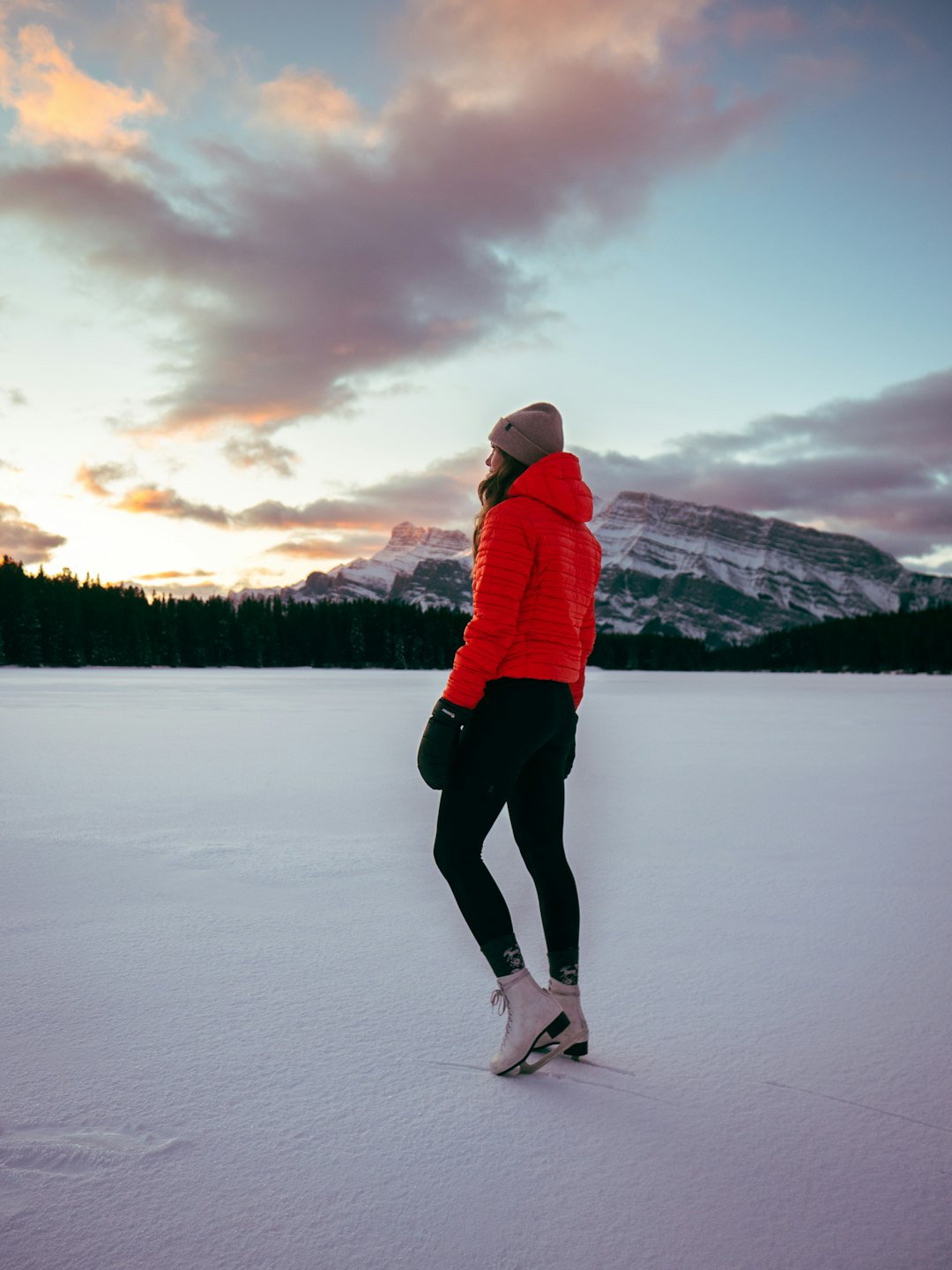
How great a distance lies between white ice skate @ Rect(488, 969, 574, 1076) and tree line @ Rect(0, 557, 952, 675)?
2752 inches

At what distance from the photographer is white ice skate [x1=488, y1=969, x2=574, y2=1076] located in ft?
8.38

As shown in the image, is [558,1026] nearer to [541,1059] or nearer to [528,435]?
[541,1059]

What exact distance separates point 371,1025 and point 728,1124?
1190mm

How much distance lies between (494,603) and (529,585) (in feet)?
0.63

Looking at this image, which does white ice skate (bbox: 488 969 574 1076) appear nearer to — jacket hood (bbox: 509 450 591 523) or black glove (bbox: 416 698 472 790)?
black glove (bbox: 416 698 472 790)

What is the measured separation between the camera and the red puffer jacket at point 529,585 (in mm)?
2543

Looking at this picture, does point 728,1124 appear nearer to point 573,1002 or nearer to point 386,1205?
point 573,1002

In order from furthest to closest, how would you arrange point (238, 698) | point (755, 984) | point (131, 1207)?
point (238, 698), point (755, 984), point (131, 1207)

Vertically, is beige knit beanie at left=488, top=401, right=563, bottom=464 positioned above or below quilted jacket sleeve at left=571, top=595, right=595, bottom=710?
above

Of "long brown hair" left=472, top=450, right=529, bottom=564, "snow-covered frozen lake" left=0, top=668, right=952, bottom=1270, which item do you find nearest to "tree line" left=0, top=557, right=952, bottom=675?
"snow-covered frozen lake" left=0, top=668, right=952, bottom=1270

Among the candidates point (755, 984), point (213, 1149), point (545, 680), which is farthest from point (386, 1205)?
point (755, 984)

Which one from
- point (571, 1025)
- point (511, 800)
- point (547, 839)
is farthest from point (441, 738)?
point (571, 1025)

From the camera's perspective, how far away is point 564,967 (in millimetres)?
2742

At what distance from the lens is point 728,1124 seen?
2258 mm
